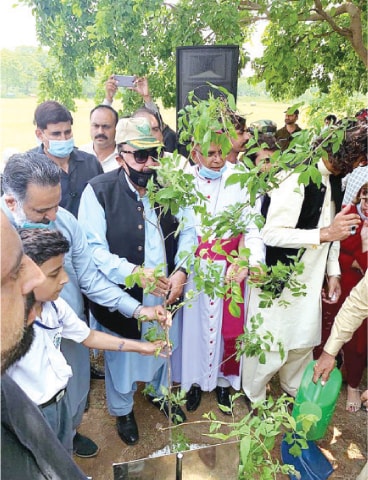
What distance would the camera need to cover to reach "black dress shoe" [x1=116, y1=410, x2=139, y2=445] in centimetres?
271

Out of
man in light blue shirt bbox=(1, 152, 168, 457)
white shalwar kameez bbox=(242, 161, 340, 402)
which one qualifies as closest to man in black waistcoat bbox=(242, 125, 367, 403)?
white shalwar kameez bbox=(242, 161, 340, 402)

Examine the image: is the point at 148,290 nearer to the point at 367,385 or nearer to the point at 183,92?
the point at 367,385

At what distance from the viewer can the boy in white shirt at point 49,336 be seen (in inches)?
60.6

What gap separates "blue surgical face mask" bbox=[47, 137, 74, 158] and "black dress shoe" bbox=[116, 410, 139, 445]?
1962 mm

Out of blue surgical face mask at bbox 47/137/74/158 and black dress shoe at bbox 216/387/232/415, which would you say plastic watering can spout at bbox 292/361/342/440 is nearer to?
black dress shoe at bbox 216/387/232/415

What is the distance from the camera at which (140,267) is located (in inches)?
69.4

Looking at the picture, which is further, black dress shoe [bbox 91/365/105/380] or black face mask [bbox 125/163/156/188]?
black dress shoe [bbox 91/365/105/380]

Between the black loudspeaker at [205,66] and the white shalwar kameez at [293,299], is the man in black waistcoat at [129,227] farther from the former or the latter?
the black loudspeaker at [205,66]

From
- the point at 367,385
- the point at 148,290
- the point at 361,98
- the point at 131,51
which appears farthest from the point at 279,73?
the point at 148,290

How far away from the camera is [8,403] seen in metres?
1.00

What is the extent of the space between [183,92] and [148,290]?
11.3ft

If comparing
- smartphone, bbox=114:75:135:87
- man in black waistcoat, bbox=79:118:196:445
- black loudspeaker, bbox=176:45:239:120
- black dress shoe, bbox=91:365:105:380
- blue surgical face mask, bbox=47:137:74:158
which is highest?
black loudspeaker, bbox=176:45:239:120

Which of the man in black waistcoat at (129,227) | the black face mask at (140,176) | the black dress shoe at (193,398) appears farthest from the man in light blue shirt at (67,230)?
the black dress shoe at (193,398)

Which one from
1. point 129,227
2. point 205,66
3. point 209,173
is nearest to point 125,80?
point 205,66
